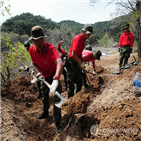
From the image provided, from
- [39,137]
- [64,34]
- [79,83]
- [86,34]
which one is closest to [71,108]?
[39,137]

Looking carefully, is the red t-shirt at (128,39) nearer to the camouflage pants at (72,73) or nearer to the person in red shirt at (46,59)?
the camouflage pants at (72,73)

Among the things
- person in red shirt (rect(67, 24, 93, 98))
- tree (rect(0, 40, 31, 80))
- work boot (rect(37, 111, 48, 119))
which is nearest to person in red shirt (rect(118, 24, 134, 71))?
person in red shirt (rect(67, 24, 93, 98))

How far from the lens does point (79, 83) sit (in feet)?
10.9

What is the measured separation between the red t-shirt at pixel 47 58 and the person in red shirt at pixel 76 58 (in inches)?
28.7

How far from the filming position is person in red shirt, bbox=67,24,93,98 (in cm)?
282

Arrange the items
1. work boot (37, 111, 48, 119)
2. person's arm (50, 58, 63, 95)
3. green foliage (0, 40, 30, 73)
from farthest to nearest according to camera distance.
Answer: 1. green foliage (0, 40, 30, 73)
2. work boot (37, 111, 48, 119)
3. person's arm (50, 58, 63, 95)

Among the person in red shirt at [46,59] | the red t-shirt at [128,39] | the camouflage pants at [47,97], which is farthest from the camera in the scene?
the red t-shirt at [128,39]

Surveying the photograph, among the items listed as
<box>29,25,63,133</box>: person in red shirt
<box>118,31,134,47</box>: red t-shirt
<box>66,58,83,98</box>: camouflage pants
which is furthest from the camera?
<box>118,31,134,47</box>: red t-shirt

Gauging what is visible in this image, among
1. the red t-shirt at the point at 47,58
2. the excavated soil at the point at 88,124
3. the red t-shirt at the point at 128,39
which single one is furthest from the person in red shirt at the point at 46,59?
the red t-shirt at the point at 128,39

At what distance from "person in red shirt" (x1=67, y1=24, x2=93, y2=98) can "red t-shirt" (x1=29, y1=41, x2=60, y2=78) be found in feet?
2.39

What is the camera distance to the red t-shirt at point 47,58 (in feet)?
7.04

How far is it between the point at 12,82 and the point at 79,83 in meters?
3.24

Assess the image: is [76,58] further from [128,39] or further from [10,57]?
[10,57]

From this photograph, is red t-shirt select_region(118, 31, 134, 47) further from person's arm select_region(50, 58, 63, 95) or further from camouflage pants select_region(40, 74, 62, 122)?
person's arm select_region(50, 58, 63, 95)
